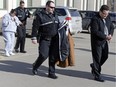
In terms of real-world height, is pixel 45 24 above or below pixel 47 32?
above

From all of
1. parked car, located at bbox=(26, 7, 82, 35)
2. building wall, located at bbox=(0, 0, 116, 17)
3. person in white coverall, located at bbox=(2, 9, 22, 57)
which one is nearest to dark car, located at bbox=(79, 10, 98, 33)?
parked car, located at bbox=(26, 7, 82, 35)

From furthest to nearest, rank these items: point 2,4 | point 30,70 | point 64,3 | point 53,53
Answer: point 64,3 → point 2,4 → point 30,70 → point 53,53

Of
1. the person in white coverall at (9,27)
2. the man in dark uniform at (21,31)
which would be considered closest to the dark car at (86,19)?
the man in dark uniform at (21,31)

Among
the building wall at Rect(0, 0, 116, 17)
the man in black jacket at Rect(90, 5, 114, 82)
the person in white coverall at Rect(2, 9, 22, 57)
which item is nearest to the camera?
the man in black jacket at Rect(90, 5, 114, 82)

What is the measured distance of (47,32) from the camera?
8.70 metres

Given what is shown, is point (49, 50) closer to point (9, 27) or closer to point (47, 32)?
point (47, 32)

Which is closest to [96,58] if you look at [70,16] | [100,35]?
[100,35]

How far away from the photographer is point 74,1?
46531 mm

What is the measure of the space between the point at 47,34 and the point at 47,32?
5 centimetres

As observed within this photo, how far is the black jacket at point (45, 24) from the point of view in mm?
8625

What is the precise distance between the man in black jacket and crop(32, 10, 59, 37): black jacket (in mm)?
931

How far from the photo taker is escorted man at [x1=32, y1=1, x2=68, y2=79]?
863 centimetres

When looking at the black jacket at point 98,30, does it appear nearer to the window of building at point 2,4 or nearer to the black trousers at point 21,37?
the black trousers at point 21,37

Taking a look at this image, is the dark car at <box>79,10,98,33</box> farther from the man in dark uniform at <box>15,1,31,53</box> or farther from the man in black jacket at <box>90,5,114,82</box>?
the man in black jacket at <box>90,5,114,82</box>
